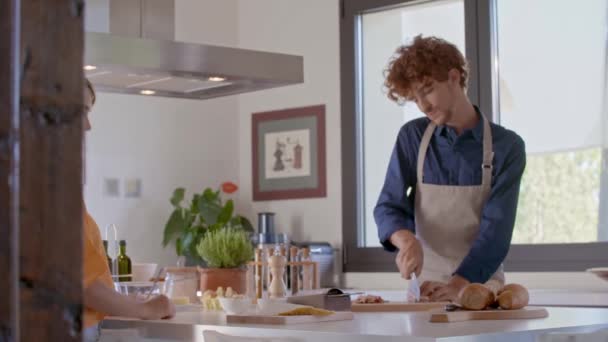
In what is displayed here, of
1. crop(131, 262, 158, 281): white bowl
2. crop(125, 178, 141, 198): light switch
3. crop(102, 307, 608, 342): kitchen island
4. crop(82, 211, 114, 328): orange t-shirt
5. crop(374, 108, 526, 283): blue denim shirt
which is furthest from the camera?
crop(125, 178, 141, 198): light switch

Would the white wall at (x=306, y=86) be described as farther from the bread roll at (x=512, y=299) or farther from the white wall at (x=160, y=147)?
the bread roll at (x=512, y=299)

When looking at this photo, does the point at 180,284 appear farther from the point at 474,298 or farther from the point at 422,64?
the point at 474,298

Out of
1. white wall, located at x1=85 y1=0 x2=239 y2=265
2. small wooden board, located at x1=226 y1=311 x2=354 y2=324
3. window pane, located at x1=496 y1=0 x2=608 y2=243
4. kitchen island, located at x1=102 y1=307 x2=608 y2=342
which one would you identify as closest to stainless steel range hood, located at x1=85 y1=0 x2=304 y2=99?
kitchen island, located at x1=102 y1=307 x2=608 y2=342

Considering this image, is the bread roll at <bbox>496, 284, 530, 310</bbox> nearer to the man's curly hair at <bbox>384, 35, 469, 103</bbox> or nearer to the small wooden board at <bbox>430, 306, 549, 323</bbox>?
the small wooden board at <bbox>430, 306, 549, 323</bbox>

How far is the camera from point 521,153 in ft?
10.2

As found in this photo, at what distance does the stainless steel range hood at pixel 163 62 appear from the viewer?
134 inches

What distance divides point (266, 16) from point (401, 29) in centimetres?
82

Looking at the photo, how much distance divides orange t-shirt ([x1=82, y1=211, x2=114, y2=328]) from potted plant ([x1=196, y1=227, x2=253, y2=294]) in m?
1.11

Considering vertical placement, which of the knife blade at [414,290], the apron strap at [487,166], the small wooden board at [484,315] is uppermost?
the apron strap at [487,166]

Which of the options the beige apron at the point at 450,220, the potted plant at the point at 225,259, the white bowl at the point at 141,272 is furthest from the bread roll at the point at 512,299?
the white bowl at the point at 141,272

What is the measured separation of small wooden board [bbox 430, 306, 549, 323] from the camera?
7.22 feet

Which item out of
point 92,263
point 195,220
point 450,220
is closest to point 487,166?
point 450,220

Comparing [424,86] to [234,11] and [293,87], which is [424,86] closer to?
[293,87]

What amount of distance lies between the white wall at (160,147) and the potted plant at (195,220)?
12 centimetres
